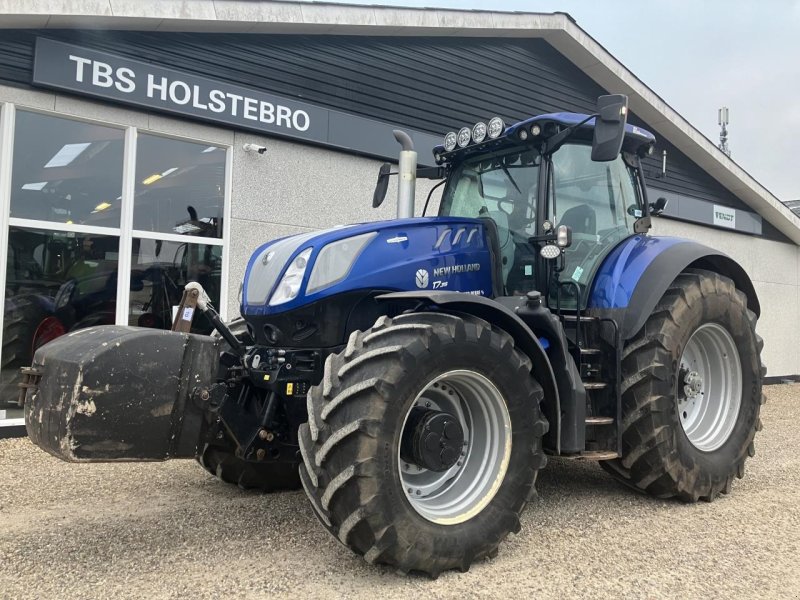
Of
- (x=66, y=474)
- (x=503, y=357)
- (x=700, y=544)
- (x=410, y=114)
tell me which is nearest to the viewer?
(x=503, y=357)

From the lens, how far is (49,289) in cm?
682

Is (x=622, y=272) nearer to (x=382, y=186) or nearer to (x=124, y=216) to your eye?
(x=382, y=186)

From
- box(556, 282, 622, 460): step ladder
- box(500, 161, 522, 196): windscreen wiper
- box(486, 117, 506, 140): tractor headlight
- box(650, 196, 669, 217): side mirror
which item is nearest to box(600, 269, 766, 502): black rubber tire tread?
box(556, 282, 622, 460): step ladder

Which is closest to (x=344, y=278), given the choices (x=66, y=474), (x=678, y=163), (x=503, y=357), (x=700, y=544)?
(x=503, y=357)

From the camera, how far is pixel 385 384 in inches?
118

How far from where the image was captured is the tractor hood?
144 inches

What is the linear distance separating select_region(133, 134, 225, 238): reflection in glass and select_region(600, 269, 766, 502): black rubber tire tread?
5.25 metres

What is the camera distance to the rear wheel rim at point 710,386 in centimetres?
487

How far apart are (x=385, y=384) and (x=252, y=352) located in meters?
0.94

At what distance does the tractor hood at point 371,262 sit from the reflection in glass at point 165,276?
11.3 feet

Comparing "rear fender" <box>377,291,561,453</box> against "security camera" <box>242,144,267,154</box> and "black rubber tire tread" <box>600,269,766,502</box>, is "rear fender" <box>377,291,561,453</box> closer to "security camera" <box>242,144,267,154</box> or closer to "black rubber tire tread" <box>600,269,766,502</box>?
"black rubber tire tread" <box>600,269,766,502</box>

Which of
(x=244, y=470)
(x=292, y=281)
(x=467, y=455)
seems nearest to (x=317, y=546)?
(x=467, y=455)

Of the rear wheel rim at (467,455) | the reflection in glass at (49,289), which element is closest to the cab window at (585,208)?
the rear wheel rim at (467,455)

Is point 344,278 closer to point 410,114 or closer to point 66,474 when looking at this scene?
point 66,474
